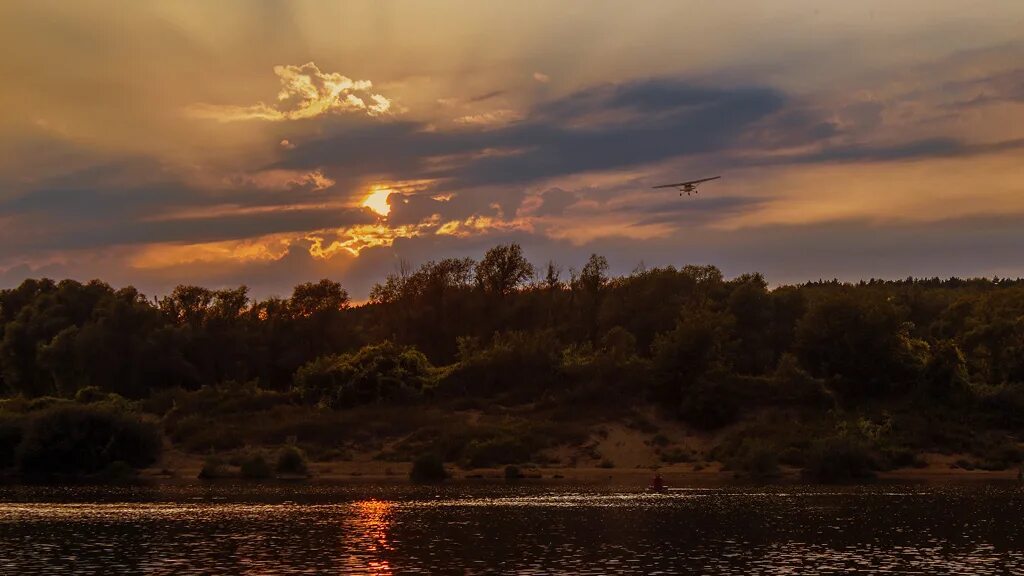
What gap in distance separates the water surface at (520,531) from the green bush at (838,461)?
10.9 meters

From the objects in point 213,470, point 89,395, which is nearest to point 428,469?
point 213,470

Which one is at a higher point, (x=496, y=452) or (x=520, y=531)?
(x=496, y=452)

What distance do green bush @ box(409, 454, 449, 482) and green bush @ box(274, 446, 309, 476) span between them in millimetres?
11393

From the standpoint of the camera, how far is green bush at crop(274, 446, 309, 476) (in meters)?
104

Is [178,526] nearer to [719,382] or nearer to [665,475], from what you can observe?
[665,475]

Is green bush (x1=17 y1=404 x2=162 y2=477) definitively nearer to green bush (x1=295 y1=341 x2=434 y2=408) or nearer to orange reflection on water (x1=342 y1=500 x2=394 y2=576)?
green bush (x1=295 y1=341 x2=434 y2=408)

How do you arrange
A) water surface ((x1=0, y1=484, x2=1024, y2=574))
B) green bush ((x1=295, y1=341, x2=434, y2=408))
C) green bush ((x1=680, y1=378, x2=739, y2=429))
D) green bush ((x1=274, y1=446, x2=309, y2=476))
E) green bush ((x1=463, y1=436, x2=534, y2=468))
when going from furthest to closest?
green bush ((x1=295, y1=341, x2=434, y2=408)) → green bush ((x1=680, y1=378, x2=739, y2=429)) → green bush ((x1=463, y1=436, x2=534, y2=468)) → green bush ((x1=274, y1=446, x2=309, y2=476)) → water surface ((x1=0, y1=484, x2=1024, y2=574))

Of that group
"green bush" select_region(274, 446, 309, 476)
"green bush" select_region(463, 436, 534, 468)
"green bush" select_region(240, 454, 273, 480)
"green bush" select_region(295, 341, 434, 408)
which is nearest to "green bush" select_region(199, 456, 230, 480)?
"green bush" select_region(240, 454, 273, 480)

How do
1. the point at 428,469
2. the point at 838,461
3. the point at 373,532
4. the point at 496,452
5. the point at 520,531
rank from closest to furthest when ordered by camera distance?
the point at 520,531, the point at 373,532, the point at 838,461, the point at 428,469, the point at 496,452

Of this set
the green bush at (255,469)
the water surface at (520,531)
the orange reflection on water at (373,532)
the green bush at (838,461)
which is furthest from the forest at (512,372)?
the orange reflection on water at (373,532)

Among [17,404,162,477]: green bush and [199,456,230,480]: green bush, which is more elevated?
[17,404,162,477]: green bush

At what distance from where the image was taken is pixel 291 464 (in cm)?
10381

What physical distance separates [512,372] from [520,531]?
220ft

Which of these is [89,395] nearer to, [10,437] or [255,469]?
[10,437]
